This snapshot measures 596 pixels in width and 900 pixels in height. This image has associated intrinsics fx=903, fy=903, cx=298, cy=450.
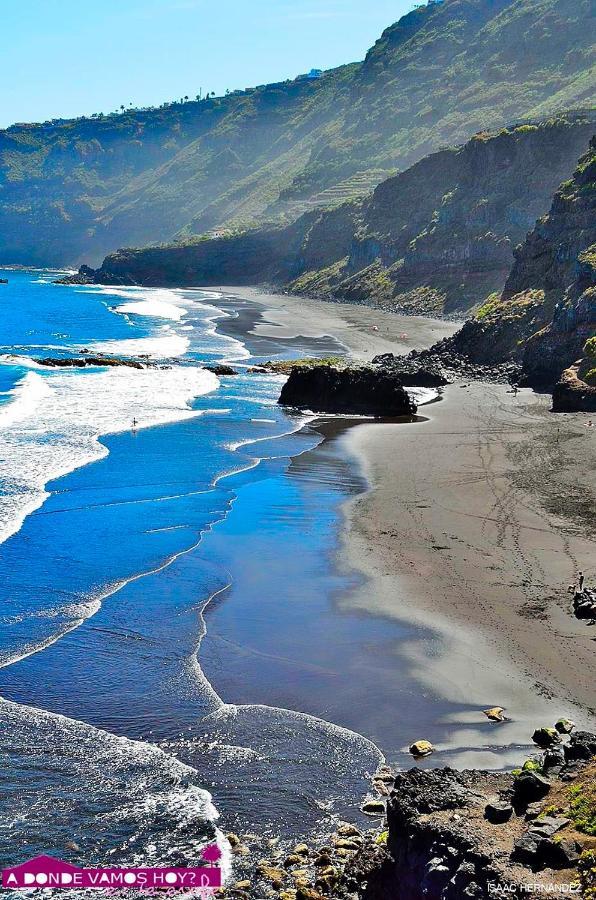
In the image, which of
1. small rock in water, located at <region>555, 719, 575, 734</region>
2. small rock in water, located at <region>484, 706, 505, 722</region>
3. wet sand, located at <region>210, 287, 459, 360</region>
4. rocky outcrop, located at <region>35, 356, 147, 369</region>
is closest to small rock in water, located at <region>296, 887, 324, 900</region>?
small rock in water, located at <region>555, 719, 575, 734</region>

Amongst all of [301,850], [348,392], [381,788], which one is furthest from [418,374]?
[301,850]

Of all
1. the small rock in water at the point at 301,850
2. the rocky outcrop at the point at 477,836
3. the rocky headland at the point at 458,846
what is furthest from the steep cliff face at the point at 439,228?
the rocky outcrop at the point at 477,836

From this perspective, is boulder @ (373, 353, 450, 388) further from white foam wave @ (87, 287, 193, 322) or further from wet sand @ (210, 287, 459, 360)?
white foam wave @ (87, 287, 193, 322)

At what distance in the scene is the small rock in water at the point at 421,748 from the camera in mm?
15000

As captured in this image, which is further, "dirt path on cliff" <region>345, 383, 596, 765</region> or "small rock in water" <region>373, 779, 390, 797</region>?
"dirt path on cliff" <region>345, 383, 596, 765</region>

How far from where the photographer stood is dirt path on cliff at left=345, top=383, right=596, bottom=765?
57.0ft

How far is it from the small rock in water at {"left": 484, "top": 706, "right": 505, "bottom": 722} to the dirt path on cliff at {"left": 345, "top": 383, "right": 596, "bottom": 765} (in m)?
0.15

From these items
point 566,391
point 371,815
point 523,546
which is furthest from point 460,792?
point 566,391

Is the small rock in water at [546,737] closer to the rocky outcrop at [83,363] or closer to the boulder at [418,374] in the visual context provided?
the boulder at [418,374]

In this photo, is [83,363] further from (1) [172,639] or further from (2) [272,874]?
(2) [272,874]

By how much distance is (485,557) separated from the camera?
80.8 feet

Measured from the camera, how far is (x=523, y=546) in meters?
25.4

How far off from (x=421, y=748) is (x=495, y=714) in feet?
6.24

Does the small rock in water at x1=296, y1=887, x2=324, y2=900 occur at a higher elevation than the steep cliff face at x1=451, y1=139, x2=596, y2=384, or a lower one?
lower
